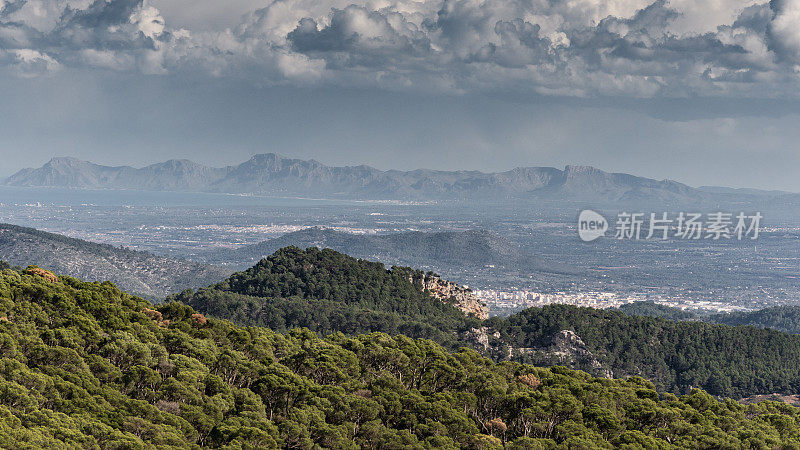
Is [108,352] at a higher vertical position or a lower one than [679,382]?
higher

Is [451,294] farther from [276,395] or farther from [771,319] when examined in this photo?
[771,319]

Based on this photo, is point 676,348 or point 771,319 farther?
point 771,319

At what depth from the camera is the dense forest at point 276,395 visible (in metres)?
Answer: 29.5

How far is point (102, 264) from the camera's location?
164500 millimetres

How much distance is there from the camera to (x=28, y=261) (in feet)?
513

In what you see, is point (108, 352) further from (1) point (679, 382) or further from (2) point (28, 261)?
(2) point (28, 261)

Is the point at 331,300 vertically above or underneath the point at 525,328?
above

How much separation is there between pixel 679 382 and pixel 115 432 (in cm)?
6930

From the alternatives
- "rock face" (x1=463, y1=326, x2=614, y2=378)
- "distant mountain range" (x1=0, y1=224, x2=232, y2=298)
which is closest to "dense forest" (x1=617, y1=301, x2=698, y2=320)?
"rock face" (x1=463, y1=326, x2=614, y2=378)

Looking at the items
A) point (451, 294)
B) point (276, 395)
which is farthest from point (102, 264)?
point (276, 395)

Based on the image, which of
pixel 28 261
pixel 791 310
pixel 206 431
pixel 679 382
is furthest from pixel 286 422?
pixel 791 310

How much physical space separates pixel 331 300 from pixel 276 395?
2289 inches

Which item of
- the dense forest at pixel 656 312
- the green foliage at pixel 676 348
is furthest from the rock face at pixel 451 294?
the dense forest at pixel 656 312

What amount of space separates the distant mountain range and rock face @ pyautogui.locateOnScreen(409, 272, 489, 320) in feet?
217
